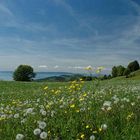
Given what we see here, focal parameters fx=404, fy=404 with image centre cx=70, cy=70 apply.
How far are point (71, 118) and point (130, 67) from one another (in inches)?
6174

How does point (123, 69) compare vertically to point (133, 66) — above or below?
below

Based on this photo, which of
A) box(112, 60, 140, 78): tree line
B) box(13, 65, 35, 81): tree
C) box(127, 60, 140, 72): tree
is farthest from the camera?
box(13, 65, 35, 81): tree

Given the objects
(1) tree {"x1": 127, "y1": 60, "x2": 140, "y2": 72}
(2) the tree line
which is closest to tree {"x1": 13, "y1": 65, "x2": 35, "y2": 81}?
(2) the tree line

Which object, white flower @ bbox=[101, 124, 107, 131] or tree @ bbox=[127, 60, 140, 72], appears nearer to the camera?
white flower @ bbox=[101, 124, 107, 131]

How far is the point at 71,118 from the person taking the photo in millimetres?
7836

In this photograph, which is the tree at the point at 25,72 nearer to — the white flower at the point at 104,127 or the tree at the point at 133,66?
the tree at the point at 133,66

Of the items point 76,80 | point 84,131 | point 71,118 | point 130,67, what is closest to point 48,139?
point 84,131

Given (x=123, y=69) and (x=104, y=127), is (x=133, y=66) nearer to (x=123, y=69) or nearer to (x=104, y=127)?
(x=123, y=69)

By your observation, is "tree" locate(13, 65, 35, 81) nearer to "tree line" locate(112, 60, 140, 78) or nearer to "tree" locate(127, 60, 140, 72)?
"tree line" locate(112, 60, 140, 78)

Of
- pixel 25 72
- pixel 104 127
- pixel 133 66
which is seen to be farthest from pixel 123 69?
pixel 104 127

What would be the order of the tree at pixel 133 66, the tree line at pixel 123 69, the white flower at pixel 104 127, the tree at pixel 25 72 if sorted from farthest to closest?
the tree at pixel 25 72
the tree at pixel 133 66
the tree line at pixel 123 69
the white flower at pixel 104 127

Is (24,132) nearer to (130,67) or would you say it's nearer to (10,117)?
(10,117)

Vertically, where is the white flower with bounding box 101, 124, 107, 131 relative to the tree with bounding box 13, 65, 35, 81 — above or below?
below

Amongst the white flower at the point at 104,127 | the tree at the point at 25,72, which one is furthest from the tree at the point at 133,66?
the white flower at the point at 104,127
